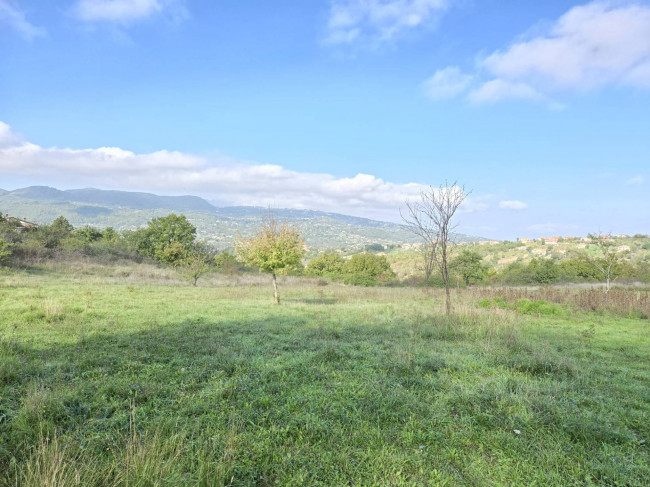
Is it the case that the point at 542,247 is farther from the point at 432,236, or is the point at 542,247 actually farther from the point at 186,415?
the point at 186,415

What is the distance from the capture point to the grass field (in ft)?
11.2

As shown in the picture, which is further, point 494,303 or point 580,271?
point 580,271

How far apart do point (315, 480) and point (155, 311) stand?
1185 centimetres

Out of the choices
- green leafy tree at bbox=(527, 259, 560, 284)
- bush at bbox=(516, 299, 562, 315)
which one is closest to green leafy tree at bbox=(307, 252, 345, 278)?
green leafy tree at bbox=(527, 259, 560, 284)

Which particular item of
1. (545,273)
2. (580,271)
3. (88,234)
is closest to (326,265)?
(545,273)

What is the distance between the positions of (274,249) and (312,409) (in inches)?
529

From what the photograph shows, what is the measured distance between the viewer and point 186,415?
454 centimetres

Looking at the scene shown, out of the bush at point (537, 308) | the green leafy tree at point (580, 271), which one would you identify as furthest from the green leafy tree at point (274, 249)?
the green leafy tree at point (580, 271)

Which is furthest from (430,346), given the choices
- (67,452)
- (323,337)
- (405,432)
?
(67,452)

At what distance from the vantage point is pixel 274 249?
17.8m

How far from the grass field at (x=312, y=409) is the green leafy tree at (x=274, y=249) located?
805cm

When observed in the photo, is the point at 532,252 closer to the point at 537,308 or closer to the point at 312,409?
the point at 537,308

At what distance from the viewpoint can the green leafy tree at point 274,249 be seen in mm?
17875

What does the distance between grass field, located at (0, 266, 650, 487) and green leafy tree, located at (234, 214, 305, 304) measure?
8.05 metres
